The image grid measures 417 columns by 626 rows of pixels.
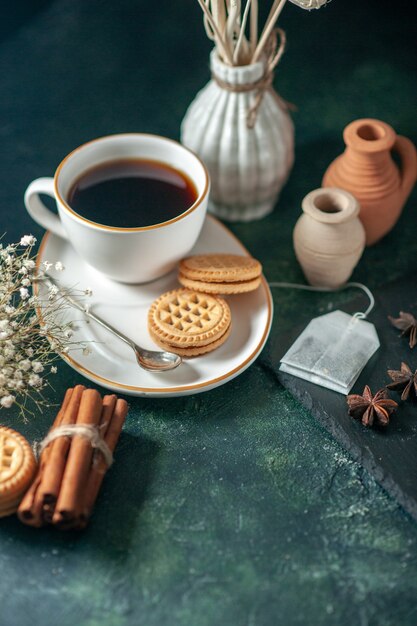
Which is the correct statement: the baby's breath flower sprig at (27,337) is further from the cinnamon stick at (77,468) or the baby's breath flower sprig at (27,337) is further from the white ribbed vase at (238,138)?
the white ribbed vase at (238,138)

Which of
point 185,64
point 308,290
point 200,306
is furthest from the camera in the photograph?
point 185,64

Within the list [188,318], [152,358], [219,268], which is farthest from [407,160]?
[152,358]

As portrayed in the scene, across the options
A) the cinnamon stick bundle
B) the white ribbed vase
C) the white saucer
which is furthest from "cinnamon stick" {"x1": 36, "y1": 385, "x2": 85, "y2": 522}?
the white ribbed vase

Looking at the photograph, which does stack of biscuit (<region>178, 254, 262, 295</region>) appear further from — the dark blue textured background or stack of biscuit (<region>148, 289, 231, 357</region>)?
the dark blue textured background

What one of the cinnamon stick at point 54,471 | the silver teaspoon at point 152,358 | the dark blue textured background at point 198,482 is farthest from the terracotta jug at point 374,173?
the cinnamon stick at point 54,471

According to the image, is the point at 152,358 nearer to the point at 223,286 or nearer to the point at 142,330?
the point at 142,330

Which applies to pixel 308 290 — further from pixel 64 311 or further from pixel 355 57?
pixel 355 57

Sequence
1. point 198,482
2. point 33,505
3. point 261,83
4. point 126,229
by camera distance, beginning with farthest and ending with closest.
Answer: point 261,83 < point 126,229 < point 198,482 < point 33,505

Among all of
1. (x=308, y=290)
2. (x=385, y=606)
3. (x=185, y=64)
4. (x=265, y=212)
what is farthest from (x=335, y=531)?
(x=185, y=64)
